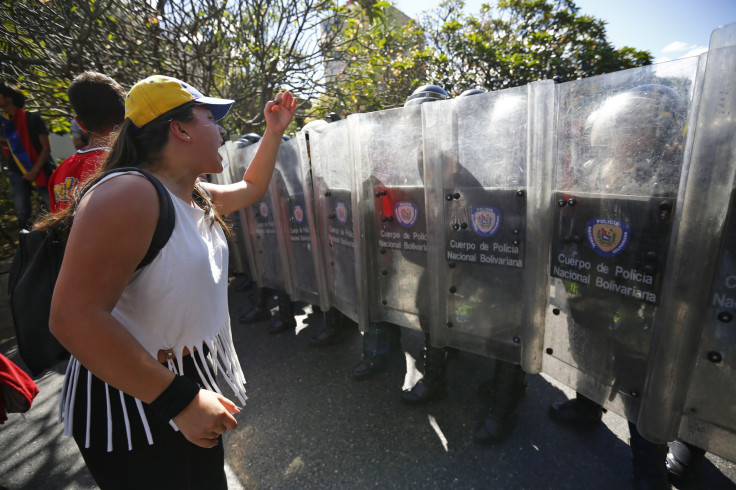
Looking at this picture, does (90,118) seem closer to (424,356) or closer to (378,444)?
(378,444)

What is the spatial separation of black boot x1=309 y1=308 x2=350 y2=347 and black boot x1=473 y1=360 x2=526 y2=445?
172 centimetres

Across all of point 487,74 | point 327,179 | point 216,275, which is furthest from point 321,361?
point 487,74

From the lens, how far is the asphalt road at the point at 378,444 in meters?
2.05

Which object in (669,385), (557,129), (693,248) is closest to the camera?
(693,248)

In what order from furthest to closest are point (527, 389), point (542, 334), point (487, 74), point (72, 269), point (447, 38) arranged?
point (447, 38)
point (487, 74)
point (527, 389)
point (542, 334)
point (72, 269)

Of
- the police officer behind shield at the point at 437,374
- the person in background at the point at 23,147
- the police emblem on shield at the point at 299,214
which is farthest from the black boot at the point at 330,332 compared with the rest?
the person in background at the point at 23,147

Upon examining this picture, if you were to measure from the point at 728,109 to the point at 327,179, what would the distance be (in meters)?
2.27

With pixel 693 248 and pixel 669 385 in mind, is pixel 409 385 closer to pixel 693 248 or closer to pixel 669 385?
pixel 669 385

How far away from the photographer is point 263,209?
12.6 feet

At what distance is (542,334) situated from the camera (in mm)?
1943

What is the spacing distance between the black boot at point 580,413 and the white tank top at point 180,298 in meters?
2.28

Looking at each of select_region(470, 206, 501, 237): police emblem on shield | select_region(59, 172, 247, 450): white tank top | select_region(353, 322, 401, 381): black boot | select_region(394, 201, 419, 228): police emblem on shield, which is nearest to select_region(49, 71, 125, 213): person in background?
select_region(59, 172, 247, 450): white tank top

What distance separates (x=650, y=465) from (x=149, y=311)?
2367mm

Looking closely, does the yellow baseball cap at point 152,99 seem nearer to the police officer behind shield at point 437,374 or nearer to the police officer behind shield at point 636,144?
the police officer behind shield at point 437,374
